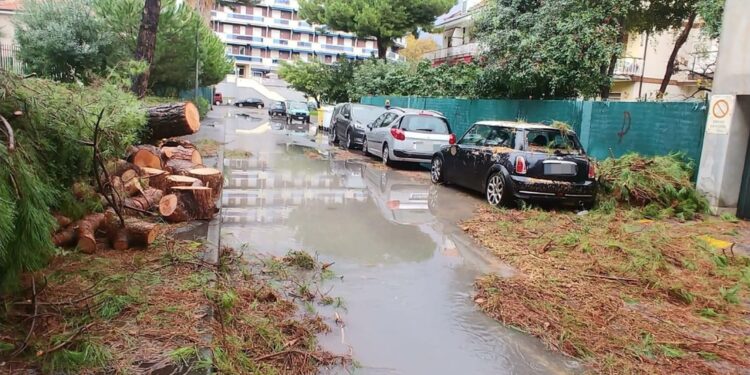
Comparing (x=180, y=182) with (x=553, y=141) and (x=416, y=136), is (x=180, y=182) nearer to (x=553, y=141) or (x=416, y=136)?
(x=553, y=141)

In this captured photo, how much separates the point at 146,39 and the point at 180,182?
891cm

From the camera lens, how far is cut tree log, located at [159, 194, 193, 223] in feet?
24.2

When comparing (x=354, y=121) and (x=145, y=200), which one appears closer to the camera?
(x=145, y=200)

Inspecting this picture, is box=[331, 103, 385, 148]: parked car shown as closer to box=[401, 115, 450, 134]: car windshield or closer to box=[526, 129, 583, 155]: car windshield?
box=[401, 115, 450, 134]: car windshield

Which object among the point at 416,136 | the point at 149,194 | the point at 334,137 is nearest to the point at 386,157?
the point at 416,136

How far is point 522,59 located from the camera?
1482cm

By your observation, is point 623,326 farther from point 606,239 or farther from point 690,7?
point 690,7

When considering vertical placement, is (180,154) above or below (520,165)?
below

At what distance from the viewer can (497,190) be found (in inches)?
396

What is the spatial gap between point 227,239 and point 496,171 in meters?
5.14

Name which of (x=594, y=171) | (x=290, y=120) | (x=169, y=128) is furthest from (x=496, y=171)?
(x=290, y=120)

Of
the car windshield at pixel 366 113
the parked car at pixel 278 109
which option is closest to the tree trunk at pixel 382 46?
the parked car at pixel 278 109

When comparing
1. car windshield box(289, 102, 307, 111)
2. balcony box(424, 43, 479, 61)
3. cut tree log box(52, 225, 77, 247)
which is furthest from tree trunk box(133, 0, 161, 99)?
balcony box(424, 43, 479, 61)

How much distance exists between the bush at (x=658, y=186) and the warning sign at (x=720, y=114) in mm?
842
